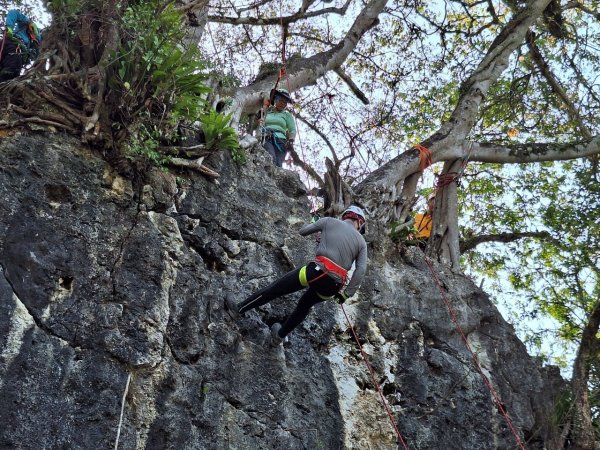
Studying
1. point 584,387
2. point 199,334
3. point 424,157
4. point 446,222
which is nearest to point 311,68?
point 424,157

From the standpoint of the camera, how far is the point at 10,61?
777 cm

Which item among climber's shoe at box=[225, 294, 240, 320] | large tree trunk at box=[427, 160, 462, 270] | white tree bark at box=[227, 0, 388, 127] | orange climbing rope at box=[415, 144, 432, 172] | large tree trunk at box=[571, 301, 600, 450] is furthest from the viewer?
orange climbing rope at box=[415, 144, 432, 172]

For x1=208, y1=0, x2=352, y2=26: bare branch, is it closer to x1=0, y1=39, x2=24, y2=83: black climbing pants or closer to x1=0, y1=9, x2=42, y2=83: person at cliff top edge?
x1=0, y1=9, x2=42, y2=83: person at cliff top edge

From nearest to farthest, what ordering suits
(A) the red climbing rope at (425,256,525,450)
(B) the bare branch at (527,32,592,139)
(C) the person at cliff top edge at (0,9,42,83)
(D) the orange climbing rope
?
(C) the person at cliff top edge at (0,9,42,83)
(A) the red climbing rope at (425,256,525,450)
(D) the orange climbing rope
(B) the bare branch at (527,32,592,139)

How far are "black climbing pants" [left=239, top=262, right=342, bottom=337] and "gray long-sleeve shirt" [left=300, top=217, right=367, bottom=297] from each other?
25 cm

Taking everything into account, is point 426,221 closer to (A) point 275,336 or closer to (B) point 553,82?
(B) point 553,82

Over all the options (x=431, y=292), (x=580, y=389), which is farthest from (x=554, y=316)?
(x=431, y=292)

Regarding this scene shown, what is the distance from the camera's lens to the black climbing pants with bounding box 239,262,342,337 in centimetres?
712

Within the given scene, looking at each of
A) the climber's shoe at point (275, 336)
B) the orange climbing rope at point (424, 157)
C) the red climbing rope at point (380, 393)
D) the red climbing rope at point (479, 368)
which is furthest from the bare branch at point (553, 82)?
the climber's shoe at point (275, 336)

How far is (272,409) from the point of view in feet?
23.0

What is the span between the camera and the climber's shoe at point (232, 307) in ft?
23.9

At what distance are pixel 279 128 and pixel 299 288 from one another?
3271 millimetres

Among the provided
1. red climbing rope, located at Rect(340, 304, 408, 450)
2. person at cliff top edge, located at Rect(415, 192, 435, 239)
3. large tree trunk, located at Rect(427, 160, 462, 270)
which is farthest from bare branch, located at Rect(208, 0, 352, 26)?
red climbing rope, located at Rect(340, 304, 408, 450)

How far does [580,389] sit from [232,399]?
482 cm
